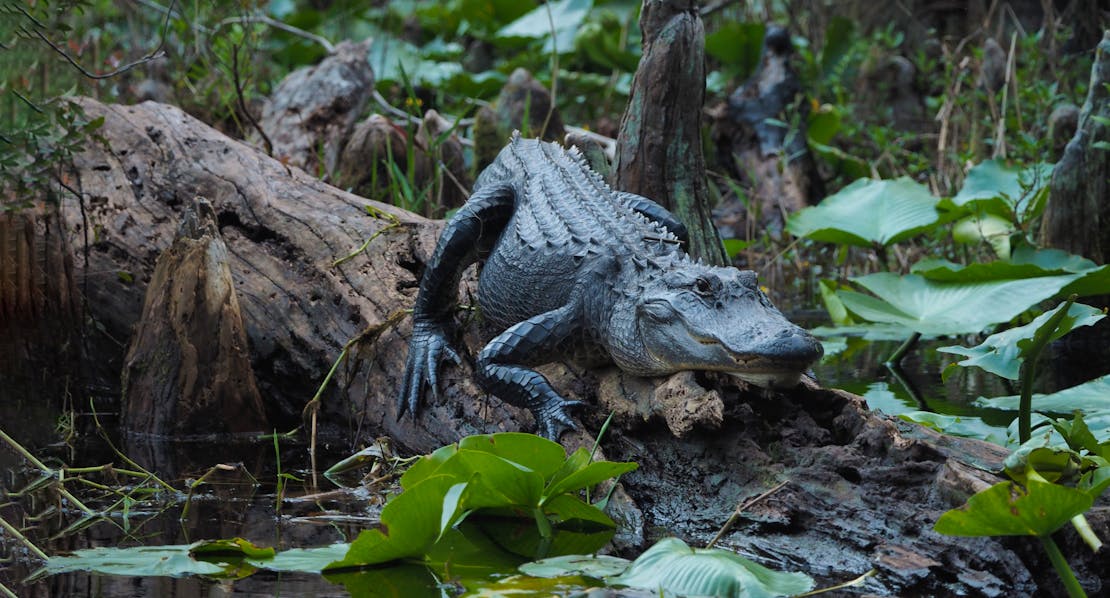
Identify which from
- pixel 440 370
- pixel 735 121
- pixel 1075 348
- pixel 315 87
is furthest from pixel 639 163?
pixel 735 121

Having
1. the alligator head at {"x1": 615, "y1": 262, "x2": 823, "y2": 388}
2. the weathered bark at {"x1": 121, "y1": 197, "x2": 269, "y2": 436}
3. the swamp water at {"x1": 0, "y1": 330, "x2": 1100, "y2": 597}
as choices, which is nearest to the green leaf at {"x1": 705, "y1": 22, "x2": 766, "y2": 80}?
the swamp water at {"x1": 0, "y1": 330, "x2": 1100, "y2": 597}

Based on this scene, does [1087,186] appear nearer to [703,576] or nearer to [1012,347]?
[1012,347]

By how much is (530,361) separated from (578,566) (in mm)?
1249

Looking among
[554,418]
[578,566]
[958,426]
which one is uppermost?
[554,418]

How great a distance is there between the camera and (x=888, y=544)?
2.62 metres

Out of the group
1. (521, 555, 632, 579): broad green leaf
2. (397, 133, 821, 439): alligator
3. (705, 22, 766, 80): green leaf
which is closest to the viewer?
(521, 555, 632, 579): broad green leaf

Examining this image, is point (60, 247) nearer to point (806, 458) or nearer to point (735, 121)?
point (806, 458)

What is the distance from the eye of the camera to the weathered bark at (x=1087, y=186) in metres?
5.16

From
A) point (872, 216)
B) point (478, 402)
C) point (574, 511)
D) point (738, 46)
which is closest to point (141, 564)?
point (574, 511)

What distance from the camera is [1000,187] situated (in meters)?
5.87

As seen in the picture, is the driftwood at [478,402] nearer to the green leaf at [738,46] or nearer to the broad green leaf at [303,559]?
the broad green leaf at [303,559]

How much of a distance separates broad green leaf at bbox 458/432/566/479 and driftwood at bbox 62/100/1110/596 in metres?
0.30

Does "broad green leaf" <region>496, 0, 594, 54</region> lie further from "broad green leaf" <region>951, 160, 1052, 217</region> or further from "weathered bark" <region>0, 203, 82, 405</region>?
"weathered bark" <region>0, 203, 82, 405</region>

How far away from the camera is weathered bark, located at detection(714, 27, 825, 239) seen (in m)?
8.07
